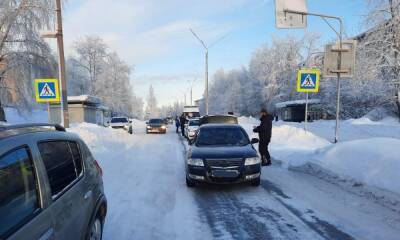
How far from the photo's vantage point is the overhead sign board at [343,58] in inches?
435

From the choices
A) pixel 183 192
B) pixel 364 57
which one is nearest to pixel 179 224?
pixel 183 192

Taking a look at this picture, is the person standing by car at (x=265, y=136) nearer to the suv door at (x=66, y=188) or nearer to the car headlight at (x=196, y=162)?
the car headlight at (x=196, y=162)

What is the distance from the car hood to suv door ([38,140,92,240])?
12.3 feet

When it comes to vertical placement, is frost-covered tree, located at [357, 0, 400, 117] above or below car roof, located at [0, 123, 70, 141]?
above

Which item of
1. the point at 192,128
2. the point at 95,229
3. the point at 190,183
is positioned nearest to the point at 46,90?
the point at 190,183

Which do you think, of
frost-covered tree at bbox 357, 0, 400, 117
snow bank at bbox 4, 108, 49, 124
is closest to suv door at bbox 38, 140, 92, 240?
snow bank at bbox 4, 108, 49, 124

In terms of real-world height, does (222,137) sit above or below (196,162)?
above

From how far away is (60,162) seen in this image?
2994 millimetres

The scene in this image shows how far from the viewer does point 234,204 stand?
5980mm

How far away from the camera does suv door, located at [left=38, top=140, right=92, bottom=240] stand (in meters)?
2.63

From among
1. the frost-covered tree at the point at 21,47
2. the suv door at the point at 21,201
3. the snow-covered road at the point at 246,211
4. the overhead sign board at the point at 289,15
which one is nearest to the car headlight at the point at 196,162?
the snow-covered road at the point at 246,211

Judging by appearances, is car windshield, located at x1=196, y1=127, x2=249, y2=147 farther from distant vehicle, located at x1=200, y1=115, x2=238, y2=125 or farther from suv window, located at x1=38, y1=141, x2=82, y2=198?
distant vehicle, located at x1=200, y1=115, x2=238, y2=125

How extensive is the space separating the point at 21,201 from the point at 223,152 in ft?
17.0

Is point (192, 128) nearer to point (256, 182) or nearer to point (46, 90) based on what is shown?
point (46, 90)
